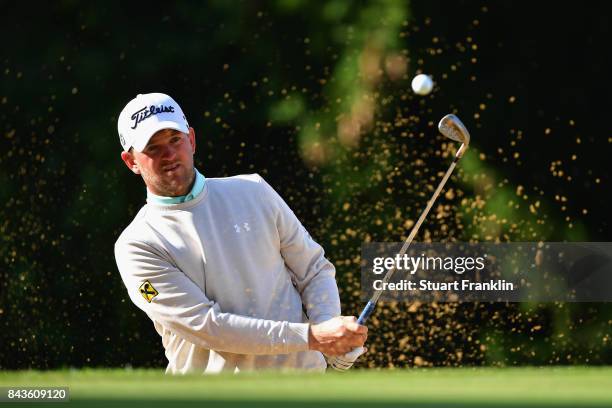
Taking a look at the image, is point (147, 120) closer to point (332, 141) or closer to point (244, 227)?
point (244, 227)

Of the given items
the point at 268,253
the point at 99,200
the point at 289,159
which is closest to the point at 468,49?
the point at 289,159

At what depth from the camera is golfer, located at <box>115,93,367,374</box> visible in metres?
2.99

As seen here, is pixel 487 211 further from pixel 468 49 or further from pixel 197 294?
pixel 197 294

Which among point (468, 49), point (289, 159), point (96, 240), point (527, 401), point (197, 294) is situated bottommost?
point (527, 401)

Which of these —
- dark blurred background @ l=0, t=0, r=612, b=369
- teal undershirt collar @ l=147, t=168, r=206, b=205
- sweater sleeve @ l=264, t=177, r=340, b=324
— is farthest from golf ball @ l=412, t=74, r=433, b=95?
dark blurred background @ l=0, t=0, r=612, b=369

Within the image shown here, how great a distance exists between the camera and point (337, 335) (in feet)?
9.70

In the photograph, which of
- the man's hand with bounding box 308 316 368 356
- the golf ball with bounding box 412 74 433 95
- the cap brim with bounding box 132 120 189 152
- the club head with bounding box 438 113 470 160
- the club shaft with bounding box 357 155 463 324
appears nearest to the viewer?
the man's hand with bounding box 308 316 368 356

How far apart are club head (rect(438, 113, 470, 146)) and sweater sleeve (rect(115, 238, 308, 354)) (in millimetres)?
973

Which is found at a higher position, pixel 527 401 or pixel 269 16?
pixel 269 16

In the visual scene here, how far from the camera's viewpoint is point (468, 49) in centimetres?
639

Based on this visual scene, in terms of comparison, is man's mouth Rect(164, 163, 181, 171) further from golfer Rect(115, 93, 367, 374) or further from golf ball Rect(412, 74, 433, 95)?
golf ball Rect(412, 74, 433, 95)

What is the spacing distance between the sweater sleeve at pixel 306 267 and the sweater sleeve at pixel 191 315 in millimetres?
147

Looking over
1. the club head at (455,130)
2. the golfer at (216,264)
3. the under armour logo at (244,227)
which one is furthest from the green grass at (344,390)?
the club head at (455,130)

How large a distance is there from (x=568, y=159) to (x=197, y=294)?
A: 3593mm
